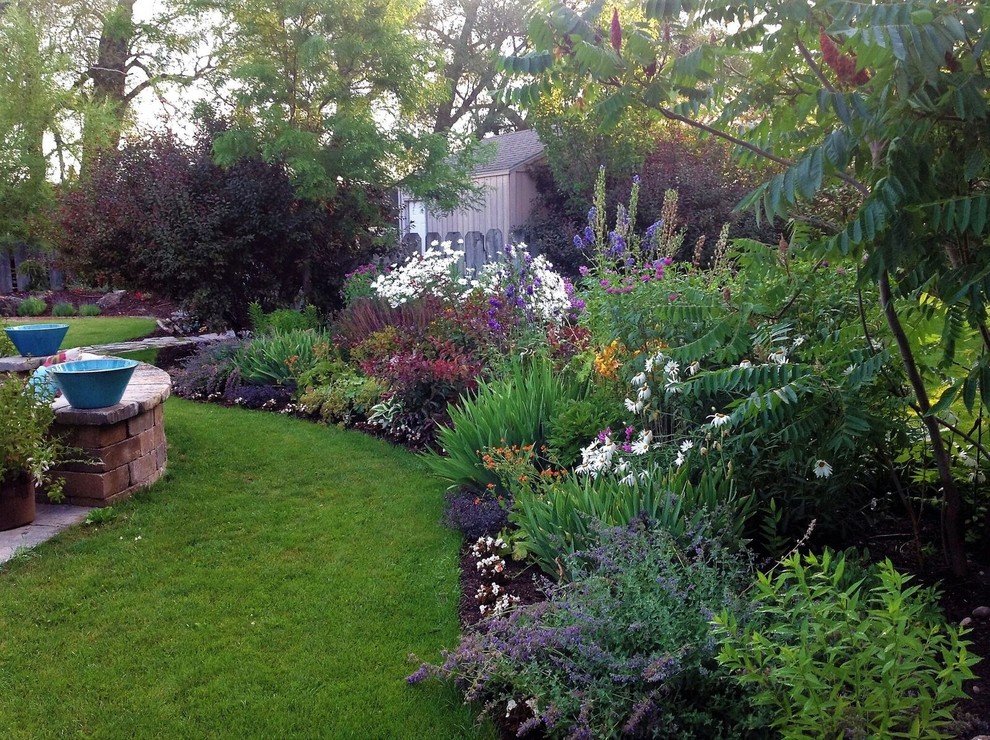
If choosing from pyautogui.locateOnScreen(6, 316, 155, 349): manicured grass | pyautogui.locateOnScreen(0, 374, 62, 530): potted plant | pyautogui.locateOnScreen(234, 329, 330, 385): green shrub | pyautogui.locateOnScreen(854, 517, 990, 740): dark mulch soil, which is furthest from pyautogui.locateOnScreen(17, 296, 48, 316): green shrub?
pyautogui.locateOnScreen(854, 517, 990, 740): dark mulch soil

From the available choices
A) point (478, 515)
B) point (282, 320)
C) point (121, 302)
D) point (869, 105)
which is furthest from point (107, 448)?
point (121, 302)

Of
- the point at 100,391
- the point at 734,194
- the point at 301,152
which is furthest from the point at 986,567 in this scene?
the point at 734,194

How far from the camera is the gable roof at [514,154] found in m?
16.9

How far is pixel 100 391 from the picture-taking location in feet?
15.9

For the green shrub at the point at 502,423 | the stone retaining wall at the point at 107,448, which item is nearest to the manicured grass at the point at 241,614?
the stone retaining wall at the point at 107,448

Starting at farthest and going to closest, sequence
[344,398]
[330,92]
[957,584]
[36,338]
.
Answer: [330,92], [344,398], [36,338], [957,584]

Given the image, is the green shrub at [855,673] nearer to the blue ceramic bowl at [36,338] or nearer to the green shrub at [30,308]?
the blue ceramic bowl at [36,338]

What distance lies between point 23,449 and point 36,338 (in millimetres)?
3187

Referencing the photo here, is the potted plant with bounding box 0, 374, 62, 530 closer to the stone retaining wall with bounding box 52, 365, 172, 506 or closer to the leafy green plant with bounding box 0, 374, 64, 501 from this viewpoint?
the leafy green plant with bounding box 0, 374, 64, 501

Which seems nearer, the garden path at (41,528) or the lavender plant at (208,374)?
the garden path at (41,528)

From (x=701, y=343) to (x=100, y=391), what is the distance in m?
3.69

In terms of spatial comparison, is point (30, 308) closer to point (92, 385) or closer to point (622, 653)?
point (92, 385)

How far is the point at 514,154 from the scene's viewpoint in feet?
59.0

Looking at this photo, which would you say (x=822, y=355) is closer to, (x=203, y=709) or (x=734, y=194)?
(x=203, y=709)
